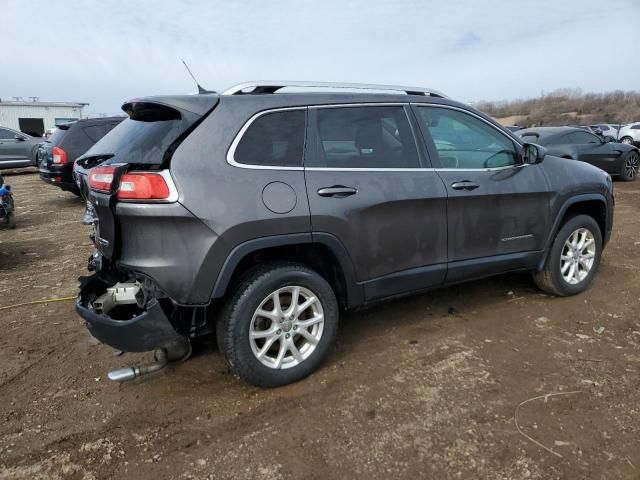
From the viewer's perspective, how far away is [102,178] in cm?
275

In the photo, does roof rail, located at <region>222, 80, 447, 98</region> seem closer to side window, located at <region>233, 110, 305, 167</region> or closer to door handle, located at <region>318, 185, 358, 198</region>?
side window, located at <region>233, 110, 305, 167</region>

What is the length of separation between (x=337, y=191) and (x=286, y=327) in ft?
2.95

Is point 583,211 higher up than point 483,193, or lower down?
lower down

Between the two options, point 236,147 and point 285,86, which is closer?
point 236,147

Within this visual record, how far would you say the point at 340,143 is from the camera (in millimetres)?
3178

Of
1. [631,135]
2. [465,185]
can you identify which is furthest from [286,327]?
[631,135]

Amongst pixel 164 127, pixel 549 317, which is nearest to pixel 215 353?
pixel 164 127

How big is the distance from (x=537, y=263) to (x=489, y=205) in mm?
874

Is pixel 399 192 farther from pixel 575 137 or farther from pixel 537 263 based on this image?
pixel 575 137

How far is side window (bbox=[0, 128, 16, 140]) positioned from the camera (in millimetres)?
15633

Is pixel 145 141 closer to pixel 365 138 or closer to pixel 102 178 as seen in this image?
pixel 102 178

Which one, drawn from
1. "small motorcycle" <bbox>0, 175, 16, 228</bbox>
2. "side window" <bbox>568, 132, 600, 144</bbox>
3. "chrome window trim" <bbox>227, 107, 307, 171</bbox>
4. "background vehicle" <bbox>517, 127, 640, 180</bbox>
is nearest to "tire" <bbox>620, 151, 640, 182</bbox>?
"background vehicle" <bbox>517, 127, 640, 180</bbox>

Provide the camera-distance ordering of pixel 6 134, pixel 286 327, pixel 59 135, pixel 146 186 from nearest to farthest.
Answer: pixel 146 186
pixel 286 327
pixel 59 135
pixel 6 134

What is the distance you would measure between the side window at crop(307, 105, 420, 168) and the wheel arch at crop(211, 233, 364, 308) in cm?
49
